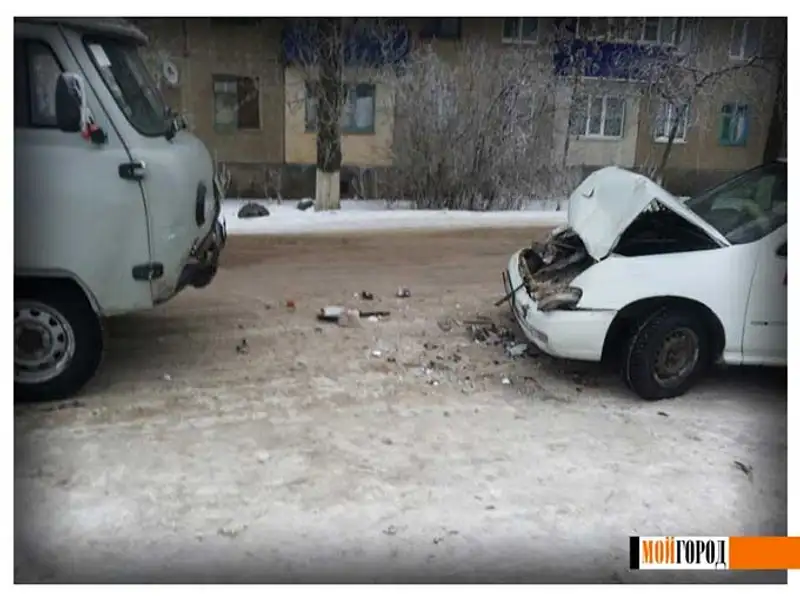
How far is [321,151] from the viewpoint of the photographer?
2.52m

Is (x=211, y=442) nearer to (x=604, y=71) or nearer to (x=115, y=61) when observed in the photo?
(x=115, y=61)

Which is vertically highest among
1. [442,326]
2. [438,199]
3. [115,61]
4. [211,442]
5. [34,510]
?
[115,61]

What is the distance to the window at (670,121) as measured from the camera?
2.50 metres

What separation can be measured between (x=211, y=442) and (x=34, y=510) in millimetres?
567

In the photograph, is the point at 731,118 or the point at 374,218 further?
the point at 374,218

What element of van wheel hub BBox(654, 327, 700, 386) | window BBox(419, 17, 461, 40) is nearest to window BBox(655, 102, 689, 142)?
van wheel hub BBox(654, 327, 700, 386)

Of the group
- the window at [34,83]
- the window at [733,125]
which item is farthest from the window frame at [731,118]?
the window at [34,83]

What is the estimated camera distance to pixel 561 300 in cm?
249

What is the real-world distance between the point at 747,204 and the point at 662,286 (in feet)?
1.34

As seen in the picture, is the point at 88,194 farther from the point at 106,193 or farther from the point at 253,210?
the point at 253,210

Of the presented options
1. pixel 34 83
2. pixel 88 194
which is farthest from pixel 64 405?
pixel 34 83

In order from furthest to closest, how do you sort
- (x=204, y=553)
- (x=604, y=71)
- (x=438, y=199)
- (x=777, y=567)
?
(x=438, y=199) → (x=604, y=71) → (x=777, y=567) → (x=204, y=553)

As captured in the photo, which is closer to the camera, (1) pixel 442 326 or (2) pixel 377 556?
(2) pixel 377 556
